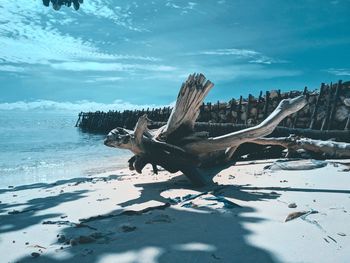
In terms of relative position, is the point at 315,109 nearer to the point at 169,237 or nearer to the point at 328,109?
the point at 328,109

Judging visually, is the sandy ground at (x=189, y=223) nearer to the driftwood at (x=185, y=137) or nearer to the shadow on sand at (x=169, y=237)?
the shadow on sand at (x=169, y=237)

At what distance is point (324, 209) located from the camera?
3.61m

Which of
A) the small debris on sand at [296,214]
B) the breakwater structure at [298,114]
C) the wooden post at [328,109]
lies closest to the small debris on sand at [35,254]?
the small debris on sand at [296,214]

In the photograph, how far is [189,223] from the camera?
11.4ft

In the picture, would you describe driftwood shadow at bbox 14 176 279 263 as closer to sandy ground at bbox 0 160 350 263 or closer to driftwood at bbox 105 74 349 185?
sandy ground at bbox 0 160 350 263

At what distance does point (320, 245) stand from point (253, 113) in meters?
14.9

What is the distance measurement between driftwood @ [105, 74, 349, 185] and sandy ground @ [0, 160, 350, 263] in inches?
18.6

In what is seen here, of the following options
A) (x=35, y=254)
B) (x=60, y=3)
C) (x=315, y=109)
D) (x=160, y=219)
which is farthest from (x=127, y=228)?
(x=315, y=109)

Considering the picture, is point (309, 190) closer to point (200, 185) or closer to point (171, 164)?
point (200, 185)

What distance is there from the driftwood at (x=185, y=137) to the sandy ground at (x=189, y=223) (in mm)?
473

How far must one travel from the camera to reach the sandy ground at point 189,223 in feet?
8.77

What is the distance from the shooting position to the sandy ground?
2.67 meters

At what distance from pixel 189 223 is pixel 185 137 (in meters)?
3.16

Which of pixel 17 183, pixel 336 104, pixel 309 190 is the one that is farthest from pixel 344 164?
pixel 17 183
